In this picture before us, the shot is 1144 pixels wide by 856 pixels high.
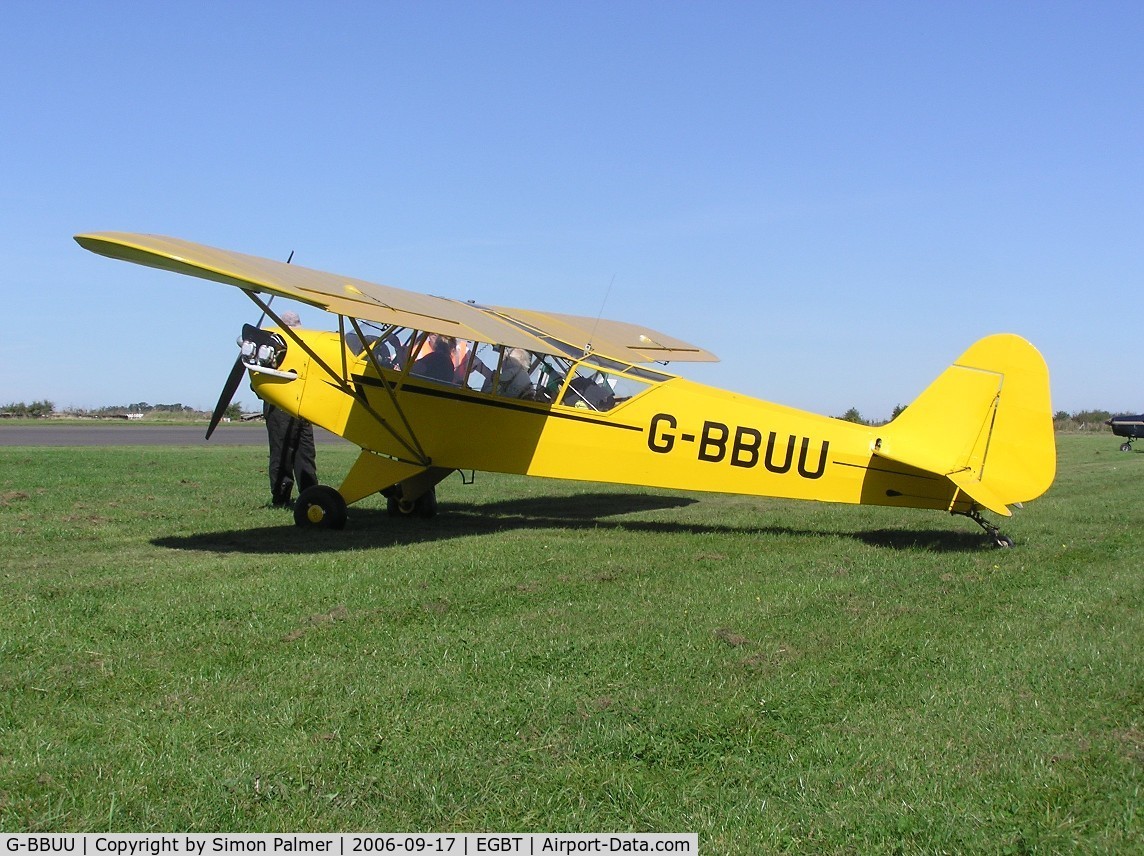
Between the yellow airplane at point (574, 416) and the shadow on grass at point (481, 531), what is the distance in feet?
1.20

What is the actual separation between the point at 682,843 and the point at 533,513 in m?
9.06

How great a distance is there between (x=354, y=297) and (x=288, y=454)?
338 centimetres

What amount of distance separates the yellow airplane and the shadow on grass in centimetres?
36

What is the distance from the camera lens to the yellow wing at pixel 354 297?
26.7ft

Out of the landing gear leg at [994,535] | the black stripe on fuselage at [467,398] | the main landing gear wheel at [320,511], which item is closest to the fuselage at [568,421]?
the black stripe on fuselage at [467,398]

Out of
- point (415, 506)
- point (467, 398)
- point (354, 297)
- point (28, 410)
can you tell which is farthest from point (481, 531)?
point (28, 410)

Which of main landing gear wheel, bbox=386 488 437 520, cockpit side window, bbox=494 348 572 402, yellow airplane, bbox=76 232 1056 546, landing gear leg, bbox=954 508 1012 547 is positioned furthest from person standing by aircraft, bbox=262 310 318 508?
landing gear leg, bbox=954 508 1012 547

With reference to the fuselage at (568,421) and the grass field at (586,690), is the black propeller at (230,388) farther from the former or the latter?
the grass field at (586,690)

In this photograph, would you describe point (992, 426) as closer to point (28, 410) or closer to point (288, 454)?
point (288, 454)

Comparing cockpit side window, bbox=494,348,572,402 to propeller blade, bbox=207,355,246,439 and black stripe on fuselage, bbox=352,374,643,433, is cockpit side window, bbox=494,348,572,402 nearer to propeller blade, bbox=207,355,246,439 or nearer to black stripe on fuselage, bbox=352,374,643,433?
black stripe on fuselage, bbox=352,374,643,433
